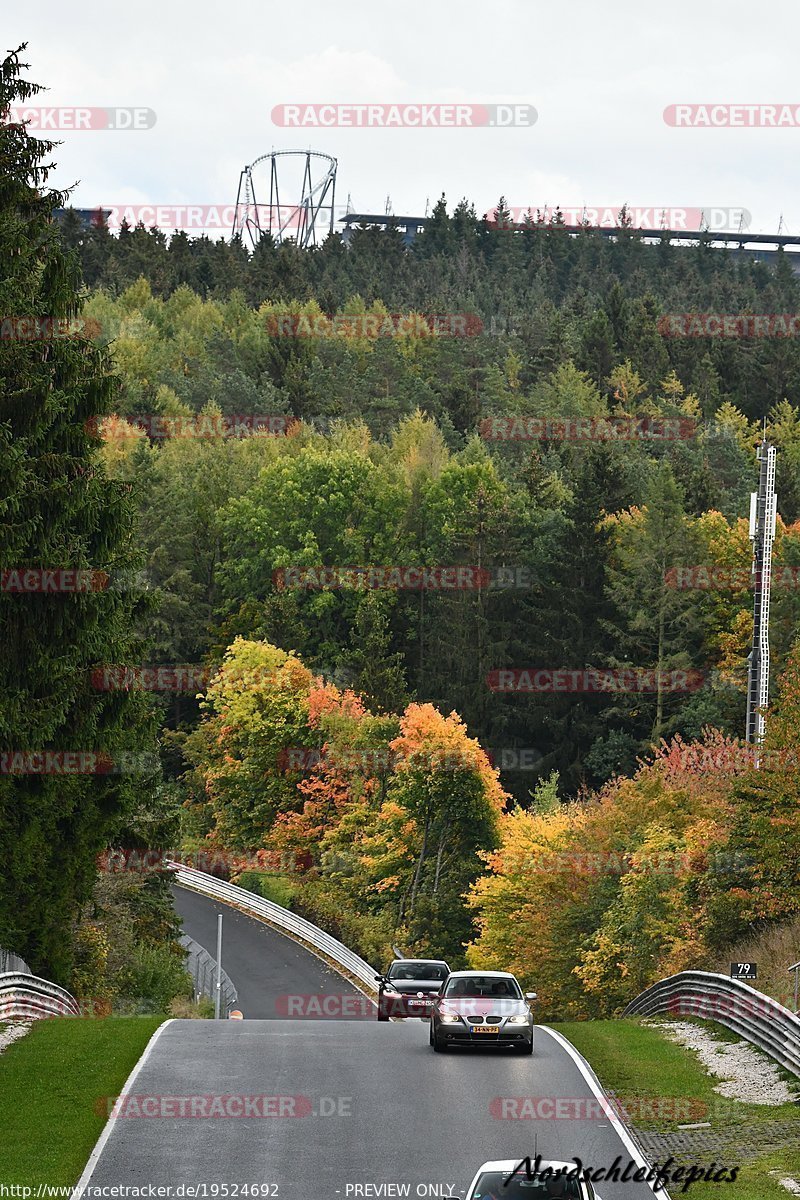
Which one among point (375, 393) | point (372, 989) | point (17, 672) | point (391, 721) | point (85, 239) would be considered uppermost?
point (85, 239)

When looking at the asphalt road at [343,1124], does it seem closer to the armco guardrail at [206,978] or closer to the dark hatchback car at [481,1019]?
the dark hatchback car at [481,1019]

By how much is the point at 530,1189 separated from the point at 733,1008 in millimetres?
15067

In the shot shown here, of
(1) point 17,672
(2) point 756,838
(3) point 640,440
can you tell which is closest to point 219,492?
(3) point 640,440

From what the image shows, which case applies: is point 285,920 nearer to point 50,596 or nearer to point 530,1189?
point 50,596

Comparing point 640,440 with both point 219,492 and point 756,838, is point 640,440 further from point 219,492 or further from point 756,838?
point 756,838

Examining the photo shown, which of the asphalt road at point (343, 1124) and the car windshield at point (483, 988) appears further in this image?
the car windshield at point (483, 988)

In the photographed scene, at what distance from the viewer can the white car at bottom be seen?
1375cm

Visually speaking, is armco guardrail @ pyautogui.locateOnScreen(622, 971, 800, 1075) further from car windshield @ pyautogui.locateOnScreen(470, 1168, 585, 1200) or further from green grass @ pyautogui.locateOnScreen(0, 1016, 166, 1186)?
car windshield @ pyautogui.locateOnScreen(470, 1168, 585, 1200)

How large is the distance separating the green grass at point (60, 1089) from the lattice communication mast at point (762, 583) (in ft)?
95.3

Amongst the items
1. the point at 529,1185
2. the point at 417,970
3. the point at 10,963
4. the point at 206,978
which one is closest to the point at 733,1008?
the point at 417,970

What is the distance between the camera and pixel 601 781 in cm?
9175

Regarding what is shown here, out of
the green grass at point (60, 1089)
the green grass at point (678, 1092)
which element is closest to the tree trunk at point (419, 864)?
the green grass at point (678, 1092)

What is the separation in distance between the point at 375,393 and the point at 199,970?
302ft

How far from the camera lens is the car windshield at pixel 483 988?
25.9 metres
